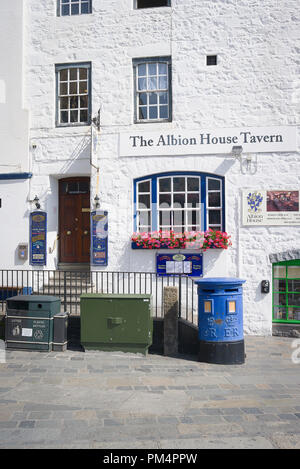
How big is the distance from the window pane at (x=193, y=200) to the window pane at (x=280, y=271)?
2545 mm

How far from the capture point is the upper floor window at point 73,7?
11425 millimetres

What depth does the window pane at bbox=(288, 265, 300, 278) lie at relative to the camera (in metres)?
10.3

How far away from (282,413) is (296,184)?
646cm

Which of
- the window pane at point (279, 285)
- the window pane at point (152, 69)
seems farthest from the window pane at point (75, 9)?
the window pane at point (279, 285)

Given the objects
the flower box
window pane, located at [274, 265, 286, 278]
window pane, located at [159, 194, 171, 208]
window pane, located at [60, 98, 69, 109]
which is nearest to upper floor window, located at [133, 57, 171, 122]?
window pane, located at [60, 98, 69, 109]

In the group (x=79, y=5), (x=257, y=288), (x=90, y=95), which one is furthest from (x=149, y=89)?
(x=257, y=288)

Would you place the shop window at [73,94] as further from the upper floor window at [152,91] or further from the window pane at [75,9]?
the window pane at [75,9]

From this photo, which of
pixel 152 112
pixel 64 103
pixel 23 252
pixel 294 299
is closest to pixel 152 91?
pixel 152 112

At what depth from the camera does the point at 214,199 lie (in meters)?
10.7

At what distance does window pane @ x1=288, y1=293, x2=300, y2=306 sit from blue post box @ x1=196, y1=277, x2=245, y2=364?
335cm

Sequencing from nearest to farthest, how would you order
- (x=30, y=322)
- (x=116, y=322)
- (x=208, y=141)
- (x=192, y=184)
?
(x=116, y=322), (x=30, y=322), (x=208, y=141), (x=192, y=184)

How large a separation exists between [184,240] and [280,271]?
253 cm

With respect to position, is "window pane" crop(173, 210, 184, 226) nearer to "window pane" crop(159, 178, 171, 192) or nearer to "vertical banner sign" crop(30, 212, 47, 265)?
"window pane" crop(159, 178, 171, 192)

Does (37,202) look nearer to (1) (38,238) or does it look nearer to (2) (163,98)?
(1) (38,238)
